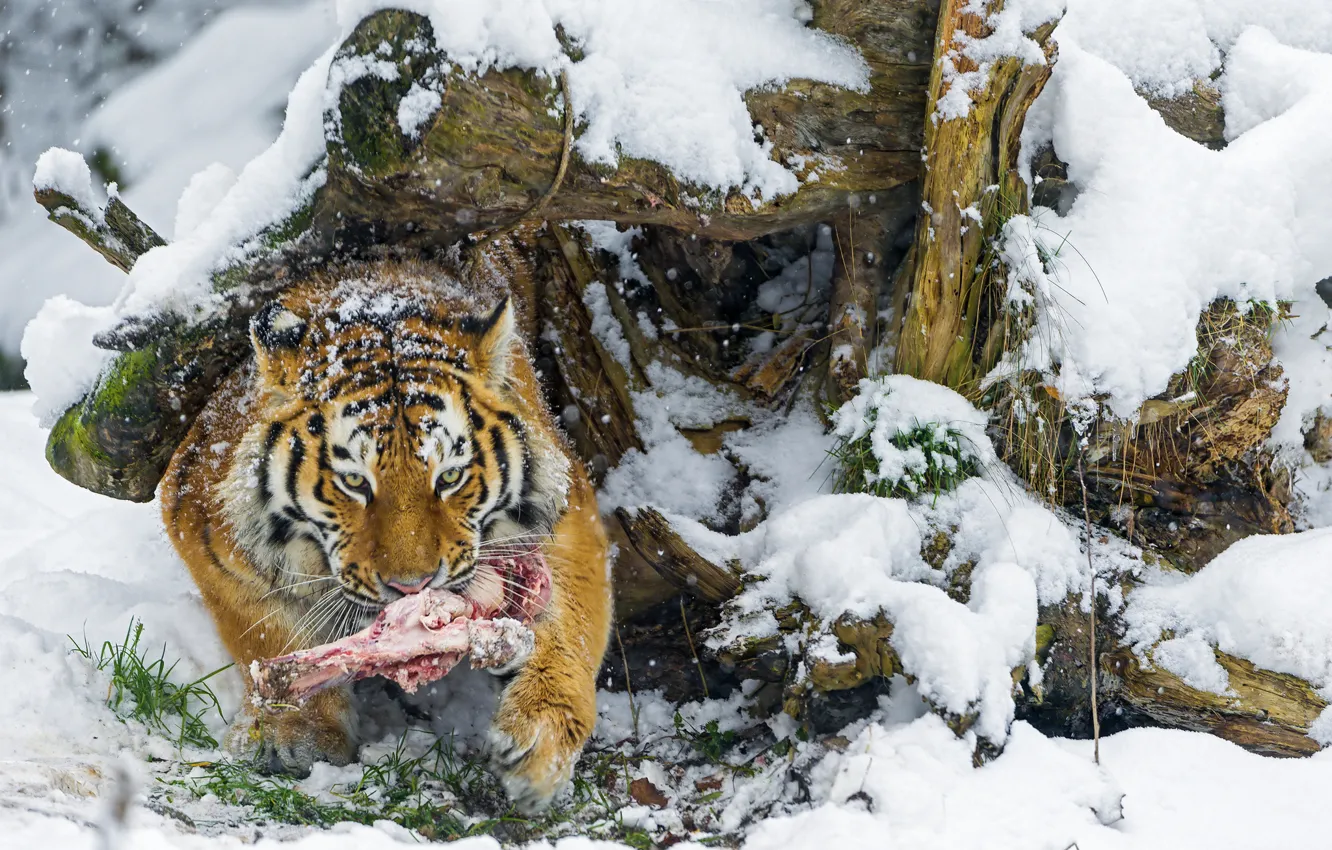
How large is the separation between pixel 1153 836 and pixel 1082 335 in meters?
1.44

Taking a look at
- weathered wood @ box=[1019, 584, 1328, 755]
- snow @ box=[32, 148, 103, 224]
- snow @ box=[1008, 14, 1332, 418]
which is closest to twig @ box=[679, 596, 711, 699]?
weathered wood @ box=[1019, 584, 1328, 755]

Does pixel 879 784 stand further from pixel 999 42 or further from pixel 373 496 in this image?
pixel 999 42

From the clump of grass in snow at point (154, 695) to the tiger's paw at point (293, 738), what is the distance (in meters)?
0.09

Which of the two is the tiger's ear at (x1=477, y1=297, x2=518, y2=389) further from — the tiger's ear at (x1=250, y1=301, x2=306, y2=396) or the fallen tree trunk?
the fallen tree trunk

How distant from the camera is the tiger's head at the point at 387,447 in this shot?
2742 mm

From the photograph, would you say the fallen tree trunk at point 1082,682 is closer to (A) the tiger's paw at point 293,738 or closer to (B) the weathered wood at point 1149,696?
(B) the weathered wood at point 1149,696

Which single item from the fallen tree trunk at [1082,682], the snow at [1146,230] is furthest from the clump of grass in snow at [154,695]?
the snow at [1146,230]

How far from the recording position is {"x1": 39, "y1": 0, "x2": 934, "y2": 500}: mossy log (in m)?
2.82

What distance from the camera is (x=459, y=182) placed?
2.93m

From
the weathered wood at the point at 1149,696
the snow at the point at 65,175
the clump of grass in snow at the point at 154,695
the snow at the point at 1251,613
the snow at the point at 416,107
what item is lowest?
the weathered wood at the point at 1149,696

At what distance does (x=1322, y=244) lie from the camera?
11.3ft

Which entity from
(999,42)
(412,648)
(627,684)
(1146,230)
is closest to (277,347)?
(412,648)

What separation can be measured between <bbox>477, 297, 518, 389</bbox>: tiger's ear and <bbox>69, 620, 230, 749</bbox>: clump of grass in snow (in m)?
1.17

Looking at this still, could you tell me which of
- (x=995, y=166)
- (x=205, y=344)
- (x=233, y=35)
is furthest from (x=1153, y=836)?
(x=233, y=35)
